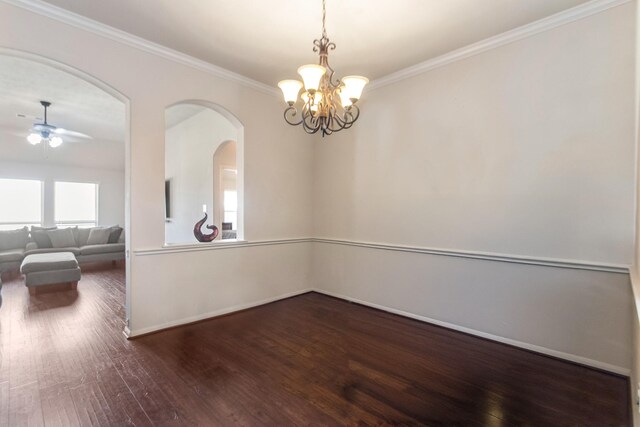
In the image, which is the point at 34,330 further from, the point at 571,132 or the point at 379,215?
the point at 571,132

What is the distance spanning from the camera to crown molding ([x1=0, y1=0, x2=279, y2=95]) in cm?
249

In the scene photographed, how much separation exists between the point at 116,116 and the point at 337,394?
21.4 ft

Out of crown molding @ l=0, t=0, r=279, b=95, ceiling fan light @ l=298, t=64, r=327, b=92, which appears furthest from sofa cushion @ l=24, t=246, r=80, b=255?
ceiling fan light @ l=298, t=64, r=327, b=92

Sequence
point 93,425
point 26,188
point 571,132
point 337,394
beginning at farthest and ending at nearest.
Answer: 1. point 26,188
2. point 571,132
3. point 337,394
4. point 93,425

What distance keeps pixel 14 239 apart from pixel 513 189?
9.39 metres

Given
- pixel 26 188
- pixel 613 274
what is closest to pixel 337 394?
pixel 613 274

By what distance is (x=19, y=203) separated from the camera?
709 cm

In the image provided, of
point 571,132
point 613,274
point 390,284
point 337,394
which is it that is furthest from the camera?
point 390,284

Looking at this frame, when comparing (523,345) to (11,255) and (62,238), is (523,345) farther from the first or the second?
(62,238)

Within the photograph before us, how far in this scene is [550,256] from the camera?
2699 millimetres

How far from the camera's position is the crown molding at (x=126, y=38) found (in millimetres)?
2486

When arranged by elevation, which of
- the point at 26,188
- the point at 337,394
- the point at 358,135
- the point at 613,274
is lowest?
the point at 337,394

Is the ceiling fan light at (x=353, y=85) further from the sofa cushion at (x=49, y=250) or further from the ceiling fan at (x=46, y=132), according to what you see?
the sofa cushion at (x=49, y=250)

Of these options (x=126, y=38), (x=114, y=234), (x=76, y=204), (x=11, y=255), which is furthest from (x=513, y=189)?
(x=76, y=204)
